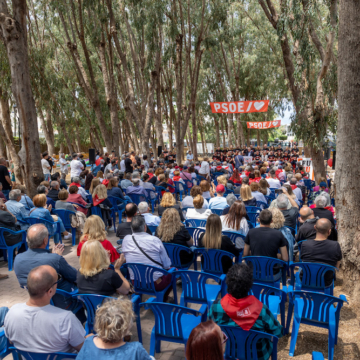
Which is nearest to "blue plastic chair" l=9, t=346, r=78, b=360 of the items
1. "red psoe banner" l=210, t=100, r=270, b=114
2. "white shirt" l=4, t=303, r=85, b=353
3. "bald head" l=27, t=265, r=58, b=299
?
"white shirt" l=4, t=303, r=85, b=353

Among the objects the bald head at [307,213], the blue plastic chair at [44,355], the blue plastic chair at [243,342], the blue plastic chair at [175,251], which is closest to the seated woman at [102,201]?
the blue plastic chair at [175,251]

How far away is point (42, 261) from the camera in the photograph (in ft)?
10.9

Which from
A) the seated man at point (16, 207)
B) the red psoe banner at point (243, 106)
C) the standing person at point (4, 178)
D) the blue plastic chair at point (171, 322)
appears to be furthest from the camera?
the red psoe banner at point (243, 106)

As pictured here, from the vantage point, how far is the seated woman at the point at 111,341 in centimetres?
198

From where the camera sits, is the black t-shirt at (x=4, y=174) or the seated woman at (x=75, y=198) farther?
the black t-shirt at (x=4, y=174)

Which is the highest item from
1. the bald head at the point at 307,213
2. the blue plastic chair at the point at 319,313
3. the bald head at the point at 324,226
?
the bald head at the point at 324,226

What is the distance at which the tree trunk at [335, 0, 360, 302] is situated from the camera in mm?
4430

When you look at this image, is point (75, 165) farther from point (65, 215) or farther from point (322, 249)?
point (322, 249)

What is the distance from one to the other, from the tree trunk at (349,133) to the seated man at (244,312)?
2525 mm

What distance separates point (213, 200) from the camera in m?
6.77

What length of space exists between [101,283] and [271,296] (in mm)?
1764

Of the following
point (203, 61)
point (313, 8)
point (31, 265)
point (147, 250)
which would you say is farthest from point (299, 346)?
point (203, 61)

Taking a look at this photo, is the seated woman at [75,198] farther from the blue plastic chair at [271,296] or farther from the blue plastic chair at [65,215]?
the blue plastic chair at [271,296]

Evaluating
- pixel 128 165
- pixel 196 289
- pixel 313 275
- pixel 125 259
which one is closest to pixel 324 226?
pixel 313 275
